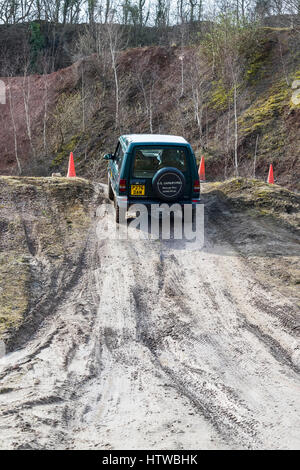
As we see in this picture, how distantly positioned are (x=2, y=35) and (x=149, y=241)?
52186 mm

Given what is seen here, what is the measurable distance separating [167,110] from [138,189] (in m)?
23.8

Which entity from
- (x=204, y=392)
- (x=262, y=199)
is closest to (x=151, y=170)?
(x=262, y=199)

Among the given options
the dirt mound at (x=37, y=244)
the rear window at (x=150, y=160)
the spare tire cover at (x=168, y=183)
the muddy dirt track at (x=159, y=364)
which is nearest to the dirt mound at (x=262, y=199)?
the spare tire cover at (x=168, y=183)

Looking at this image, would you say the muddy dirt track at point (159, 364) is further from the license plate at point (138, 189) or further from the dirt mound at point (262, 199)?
the dirt mound at point (262, 199)

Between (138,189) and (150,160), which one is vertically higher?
(150,160)

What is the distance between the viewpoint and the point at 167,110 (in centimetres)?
3297

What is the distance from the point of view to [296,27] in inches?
1236

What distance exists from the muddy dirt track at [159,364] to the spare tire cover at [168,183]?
68.8 inches

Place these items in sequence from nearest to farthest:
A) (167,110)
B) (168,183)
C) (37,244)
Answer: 1. (37,244)
2. (168,183)
3. (167,110)

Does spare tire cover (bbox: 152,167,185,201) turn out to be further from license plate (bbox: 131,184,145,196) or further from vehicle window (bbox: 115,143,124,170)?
vehicle window (bbox: 115,143,124,170)

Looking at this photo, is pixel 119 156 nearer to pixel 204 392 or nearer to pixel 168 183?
pixel 168 183

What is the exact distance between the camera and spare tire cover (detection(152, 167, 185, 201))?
998 cm

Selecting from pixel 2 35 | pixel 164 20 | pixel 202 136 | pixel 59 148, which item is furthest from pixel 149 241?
pixel 164 20

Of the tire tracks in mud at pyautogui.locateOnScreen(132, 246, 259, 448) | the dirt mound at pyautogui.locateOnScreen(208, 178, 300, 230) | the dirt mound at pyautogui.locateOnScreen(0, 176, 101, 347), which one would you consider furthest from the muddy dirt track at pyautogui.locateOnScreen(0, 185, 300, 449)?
the dirt mound at pyautogui.locateOnScreen(208, 178, 300, 230)
